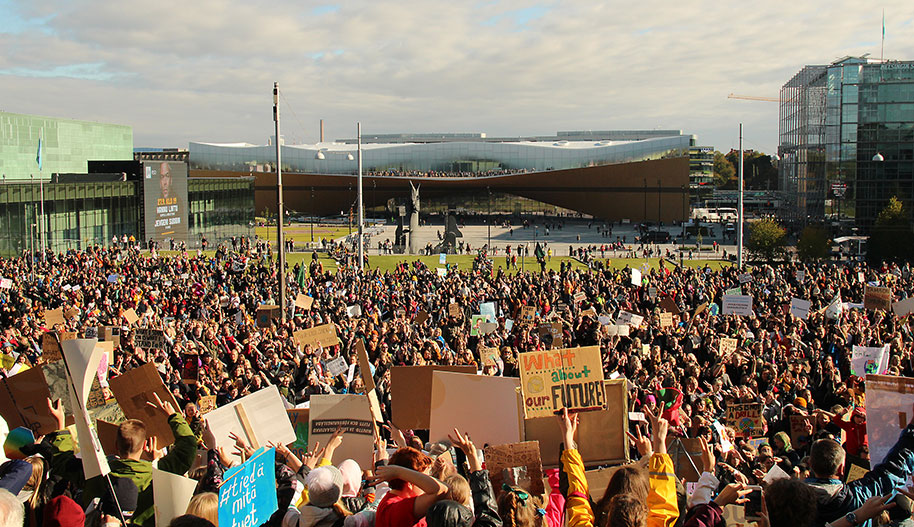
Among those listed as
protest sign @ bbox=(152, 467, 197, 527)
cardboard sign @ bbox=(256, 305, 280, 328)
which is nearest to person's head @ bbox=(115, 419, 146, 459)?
protest sign @ bbox=(152, 467, 197, 527)

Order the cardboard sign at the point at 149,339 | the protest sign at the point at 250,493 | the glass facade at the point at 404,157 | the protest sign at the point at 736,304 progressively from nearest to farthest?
the protest sign at the point at 250,493 → the cardboard sign at the point at 149,339 → the protest sign at the point at 736,304 → the glass facade at the point at 404,157

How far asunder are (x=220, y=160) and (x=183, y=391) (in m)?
89.3

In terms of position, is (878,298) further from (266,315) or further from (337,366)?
(266,315)

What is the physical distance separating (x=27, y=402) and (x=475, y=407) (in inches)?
133

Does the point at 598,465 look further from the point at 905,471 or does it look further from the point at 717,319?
the point at 717,319

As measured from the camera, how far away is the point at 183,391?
8883 millimetres

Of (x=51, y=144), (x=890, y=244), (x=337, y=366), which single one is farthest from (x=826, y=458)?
(x=51, y=144)

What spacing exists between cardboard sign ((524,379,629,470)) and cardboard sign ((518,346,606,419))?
0.26ft

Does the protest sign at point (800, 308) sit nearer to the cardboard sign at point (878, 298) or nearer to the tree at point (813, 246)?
the cardboard sign at point (878, 298)

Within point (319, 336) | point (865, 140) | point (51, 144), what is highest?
point (51, 144)

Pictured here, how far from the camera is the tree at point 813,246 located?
143 feet

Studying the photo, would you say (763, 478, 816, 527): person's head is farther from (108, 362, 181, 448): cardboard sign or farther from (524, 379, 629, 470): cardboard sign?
(108, 362, 181, 448): cardboard sign

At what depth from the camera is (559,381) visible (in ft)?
18.4

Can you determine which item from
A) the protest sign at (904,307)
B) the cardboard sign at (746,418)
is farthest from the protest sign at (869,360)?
the protest sign at (904,307)
